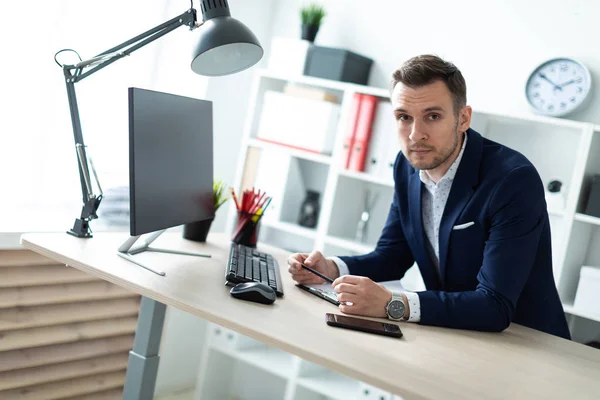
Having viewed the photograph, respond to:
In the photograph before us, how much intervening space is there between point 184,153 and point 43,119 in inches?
40.2

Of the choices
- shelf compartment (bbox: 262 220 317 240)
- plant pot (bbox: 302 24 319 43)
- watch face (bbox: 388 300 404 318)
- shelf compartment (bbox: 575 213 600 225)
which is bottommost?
shelf compartment (bbox: 262 220 317 240)

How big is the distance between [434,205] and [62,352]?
157 cm

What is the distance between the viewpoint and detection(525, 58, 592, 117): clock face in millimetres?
2854

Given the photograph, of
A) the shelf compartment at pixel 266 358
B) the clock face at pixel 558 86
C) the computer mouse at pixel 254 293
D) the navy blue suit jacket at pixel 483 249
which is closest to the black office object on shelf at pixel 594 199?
the clock face at pixel 558 86

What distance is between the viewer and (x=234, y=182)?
12.2 ft

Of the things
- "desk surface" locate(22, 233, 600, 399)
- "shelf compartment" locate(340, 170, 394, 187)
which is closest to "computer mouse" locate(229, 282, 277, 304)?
"desk surface" locate(22, 233, 600, 399)

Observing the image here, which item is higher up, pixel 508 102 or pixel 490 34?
pixel 490 34

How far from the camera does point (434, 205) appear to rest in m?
2.12

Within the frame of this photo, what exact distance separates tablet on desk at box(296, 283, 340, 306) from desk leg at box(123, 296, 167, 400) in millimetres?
417

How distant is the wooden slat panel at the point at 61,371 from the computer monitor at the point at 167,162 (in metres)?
0.87

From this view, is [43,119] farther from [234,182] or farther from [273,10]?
[273,10]

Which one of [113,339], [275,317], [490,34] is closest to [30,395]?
[113,339]

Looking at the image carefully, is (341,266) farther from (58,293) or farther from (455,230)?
(58,293)

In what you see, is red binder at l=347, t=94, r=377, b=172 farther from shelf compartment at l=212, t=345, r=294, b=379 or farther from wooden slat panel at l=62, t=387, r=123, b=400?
wooden slat panel at l=62, t=387, r=123, b=400
